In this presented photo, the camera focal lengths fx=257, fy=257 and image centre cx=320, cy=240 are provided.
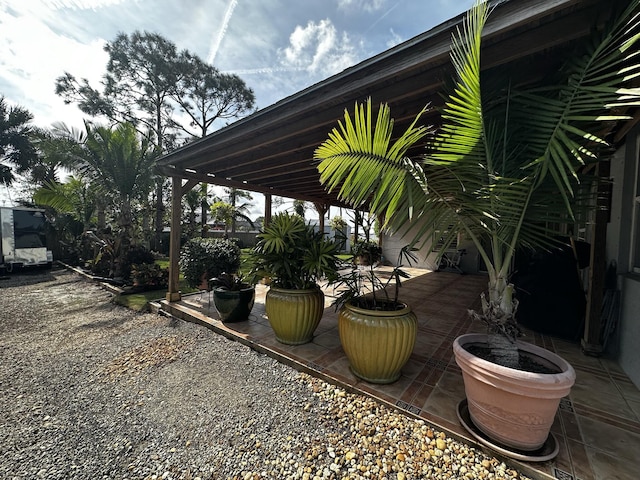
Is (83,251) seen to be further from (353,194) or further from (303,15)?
(353,194)

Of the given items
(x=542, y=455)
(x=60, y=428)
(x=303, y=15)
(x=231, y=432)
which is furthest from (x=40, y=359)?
(x=303, y=15)

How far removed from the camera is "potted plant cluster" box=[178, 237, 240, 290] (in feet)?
15.1

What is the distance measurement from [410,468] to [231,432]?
47.3 inches

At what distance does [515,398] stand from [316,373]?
157 cm

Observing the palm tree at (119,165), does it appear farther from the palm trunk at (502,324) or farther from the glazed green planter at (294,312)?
the palm trunk at (502,324)

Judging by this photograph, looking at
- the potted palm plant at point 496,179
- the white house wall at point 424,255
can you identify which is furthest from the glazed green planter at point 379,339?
the white house wall at point 424,255

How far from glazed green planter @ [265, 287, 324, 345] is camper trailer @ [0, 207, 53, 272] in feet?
34.9

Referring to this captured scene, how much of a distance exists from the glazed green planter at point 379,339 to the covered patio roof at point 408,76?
1.73m

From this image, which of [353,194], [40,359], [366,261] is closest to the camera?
[353,194]

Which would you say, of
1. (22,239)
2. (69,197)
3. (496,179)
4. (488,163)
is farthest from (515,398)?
(22,239)

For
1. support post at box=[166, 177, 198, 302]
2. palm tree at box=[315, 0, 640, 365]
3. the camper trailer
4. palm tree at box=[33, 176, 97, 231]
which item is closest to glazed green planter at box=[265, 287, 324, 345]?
palm tree at box=[315, 0, 640, 365]

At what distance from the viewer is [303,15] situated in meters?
6.18

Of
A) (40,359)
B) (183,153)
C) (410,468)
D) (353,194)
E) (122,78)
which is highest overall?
(122,78)

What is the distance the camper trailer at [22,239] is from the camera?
8.16 m
